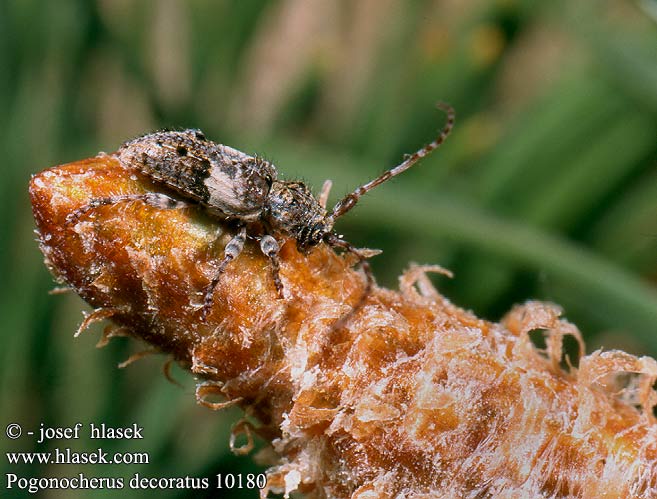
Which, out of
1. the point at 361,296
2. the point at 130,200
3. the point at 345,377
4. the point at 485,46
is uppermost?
the point at 485,46

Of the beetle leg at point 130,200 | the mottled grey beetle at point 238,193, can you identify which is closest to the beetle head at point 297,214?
the mottled grey beetle at point 238,193

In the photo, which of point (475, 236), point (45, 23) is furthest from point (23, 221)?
point (475, 236)

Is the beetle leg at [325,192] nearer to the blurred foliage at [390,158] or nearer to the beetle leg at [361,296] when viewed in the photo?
the beetle leg at [361,296]

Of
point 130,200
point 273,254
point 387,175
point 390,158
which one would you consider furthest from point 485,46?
point 130,200

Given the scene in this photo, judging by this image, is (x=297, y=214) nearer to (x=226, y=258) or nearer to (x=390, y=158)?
(x=226, y=258)

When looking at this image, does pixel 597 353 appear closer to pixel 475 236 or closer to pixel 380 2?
→ pixel 475 236

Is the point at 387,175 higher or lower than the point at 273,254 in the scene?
higher
